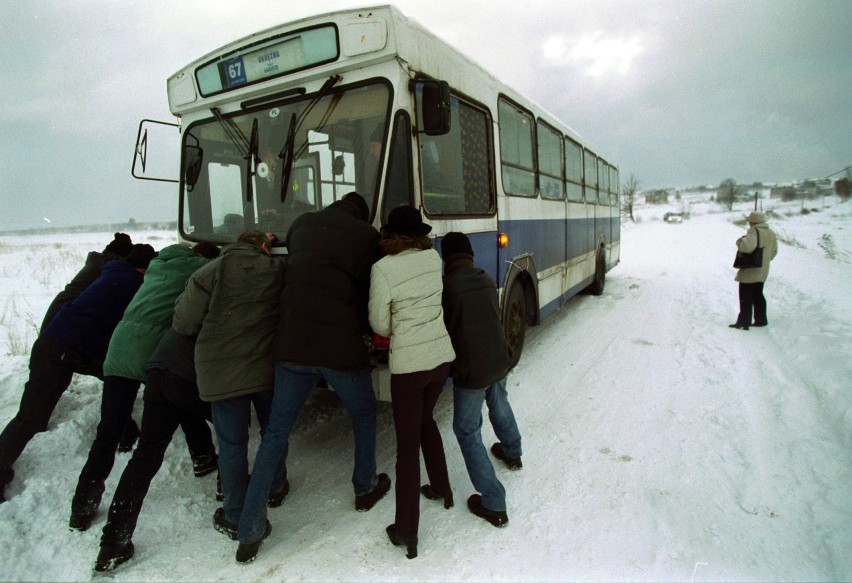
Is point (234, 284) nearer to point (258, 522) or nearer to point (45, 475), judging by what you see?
point (258, 522)

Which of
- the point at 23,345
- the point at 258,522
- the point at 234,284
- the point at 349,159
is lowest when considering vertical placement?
the point at 258,522

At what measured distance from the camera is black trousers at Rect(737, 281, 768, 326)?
23.7 ft

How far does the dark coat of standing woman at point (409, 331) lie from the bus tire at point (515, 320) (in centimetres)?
236

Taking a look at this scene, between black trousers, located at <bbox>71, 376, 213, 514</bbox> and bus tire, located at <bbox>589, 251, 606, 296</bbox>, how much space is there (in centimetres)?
939

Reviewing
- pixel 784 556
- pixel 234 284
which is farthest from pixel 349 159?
pixel 784 556

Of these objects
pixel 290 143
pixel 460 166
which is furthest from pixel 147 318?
pixel 460 166

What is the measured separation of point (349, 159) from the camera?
3637 mm

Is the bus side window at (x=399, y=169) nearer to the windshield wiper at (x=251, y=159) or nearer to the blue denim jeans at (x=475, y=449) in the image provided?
the windshield wiper at (x=251, y=159)

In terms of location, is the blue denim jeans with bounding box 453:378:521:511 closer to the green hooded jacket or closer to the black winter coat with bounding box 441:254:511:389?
the black winter coat with bounding box 441:254:511:389

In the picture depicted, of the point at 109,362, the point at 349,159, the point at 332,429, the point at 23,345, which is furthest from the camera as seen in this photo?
the point at 23,345

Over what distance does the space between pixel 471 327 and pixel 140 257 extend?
8.36 feet

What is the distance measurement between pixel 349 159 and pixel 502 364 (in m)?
1.94

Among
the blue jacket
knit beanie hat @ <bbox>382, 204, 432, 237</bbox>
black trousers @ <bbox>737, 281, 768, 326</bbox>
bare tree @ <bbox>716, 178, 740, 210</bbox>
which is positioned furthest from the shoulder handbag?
bare tree @ <bbox>716, 178, 740, 210</bbox>

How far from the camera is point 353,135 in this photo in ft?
12.0
